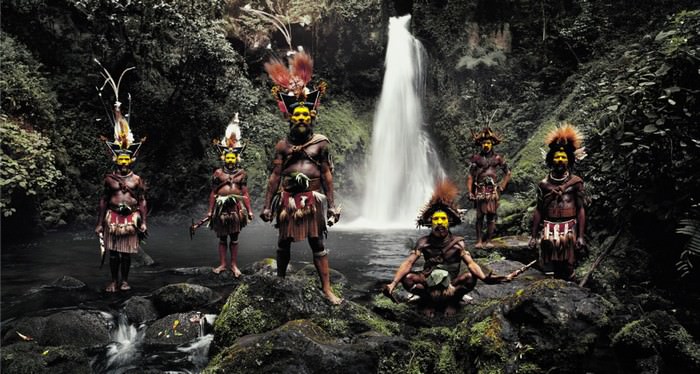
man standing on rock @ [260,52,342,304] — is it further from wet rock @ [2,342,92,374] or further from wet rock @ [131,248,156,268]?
wet rock @ [131,248,156,268]

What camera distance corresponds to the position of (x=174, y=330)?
6215mm

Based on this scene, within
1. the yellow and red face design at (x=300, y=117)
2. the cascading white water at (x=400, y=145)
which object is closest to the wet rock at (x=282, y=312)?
the yellow and red face design at (x=300, y=117)

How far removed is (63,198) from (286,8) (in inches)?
507

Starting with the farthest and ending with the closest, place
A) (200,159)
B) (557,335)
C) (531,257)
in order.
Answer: (200,159) < (531,257) < (557,335)

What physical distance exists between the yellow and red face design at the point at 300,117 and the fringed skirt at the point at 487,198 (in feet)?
16.4

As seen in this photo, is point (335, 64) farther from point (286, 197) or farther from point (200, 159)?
point (286, 197)

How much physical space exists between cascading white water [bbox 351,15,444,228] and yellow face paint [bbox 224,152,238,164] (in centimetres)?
1314

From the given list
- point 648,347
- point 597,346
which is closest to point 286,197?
point 597,346

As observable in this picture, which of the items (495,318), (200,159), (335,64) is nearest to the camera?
(495,318)

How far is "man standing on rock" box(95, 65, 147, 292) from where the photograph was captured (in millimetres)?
7484

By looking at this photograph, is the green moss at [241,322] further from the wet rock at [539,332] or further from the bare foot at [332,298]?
the wet rock at [539,332]

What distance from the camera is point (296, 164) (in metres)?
5.59

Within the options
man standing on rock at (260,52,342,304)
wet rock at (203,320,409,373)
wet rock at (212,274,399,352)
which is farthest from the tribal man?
wet rock at (203,320,409,373)

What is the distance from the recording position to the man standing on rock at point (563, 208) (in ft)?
19.9
